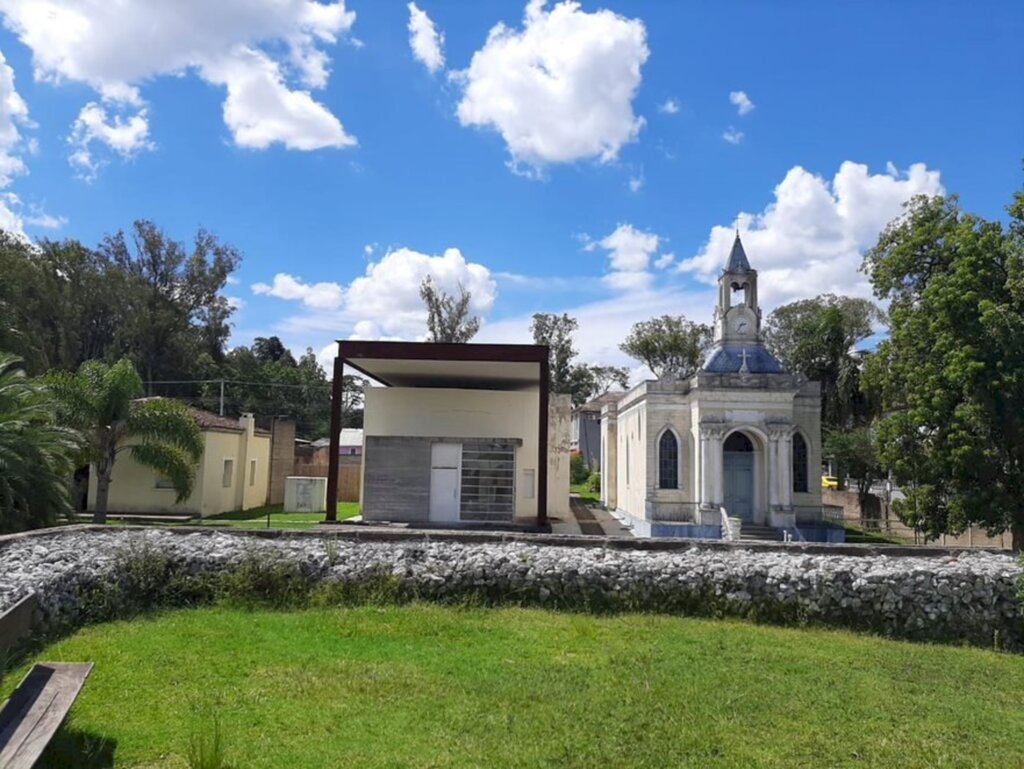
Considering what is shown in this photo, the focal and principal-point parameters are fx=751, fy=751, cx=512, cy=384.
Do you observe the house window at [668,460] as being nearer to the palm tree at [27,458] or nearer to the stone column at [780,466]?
the stone column at [780,466]

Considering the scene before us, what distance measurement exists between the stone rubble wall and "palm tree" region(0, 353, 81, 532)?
325 centimetres

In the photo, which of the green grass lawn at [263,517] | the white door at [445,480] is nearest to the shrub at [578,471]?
the green grass lawn at [263,517]

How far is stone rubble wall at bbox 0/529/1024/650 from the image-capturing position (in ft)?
28.0

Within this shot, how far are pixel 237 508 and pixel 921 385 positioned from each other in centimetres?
2035

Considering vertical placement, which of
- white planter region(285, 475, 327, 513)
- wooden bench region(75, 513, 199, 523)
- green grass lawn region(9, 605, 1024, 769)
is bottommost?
green grass lawn region(9, 605, 1024, 769)

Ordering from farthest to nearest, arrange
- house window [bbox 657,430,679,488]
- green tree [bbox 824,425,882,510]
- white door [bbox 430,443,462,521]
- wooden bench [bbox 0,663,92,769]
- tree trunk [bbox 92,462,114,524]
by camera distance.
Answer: green tree [bbox 824,425,882,510] < house window [bbox 657,430,679,488] < white door [bbox 430,443,462,521] < tree trunk [bbox 92,462,114,524] < wooden bench [bbox 0,663,92,769]

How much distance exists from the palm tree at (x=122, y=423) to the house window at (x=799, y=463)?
1755cm

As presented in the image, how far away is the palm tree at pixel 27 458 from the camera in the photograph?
1188cm

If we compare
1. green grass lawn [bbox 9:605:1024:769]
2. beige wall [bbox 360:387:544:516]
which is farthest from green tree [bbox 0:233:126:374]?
green grass lawn [bbox 9:605:1024:769]

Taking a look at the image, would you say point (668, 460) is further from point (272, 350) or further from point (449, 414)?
point (272, 350)

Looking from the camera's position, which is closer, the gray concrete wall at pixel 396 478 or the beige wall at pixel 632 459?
the gray concrete wall at pixel 396 478

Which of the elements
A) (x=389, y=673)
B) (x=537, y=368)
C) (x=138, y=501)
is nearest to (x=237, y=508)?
(x=138, y=501)

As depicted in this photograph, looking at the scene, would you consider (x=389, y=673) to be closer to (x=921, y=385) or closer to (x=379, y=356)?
(x=379, y=356)

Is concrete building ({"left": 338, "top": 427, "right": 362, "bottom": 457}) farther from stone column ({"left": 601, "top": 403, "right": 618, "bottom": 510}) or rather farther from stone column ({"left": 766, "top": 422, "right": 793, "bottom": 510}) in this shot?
stone column ({"left": 766, "top": 422, "right": 793, "bottom": 510})
